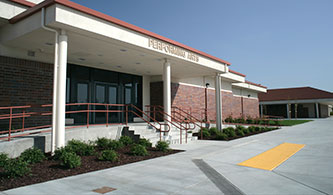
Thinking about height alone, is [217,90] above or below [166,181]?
above

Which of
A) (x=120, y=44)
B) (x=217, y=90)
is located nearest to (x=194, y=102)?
(x=217, y=90)

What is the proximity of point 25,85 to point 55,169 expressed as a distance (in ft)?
18.0

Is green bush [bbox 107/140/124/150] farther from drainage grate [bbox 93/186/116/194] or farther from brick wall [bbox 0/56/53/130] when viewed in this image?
drainage grate [bbox 93/186/116/194]

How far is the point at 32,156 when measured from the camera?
6.90m

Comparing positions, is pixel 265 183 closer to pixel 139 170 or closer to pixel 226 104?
pixel 139 170

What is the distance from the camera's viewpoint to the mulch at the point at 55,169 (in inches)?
206

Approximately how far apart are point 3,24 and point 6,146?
4.78m

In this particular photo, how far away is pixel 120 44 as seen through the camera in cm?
964

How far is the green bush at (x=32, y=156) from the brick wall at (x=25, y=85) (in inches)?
134

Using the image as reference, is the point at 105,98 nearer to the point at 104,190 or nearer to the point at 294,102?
the point at 104,190

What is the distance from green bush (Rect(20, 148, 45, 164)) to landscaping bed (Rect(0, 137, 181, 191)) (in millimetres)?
69

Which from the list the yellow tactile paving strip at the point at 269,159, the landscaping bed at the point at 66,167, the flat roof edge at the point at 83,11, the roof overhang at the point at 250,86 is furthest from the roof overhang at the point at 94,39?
the roof overhang at the point at 250,86

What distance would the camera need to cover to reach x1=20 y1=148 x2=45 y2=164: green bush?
6828 mm

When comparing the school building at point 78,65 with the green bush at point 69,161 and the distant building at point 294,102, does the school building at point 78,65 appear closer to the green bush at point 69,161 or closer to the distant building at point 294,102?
the green bush at point 69,161
